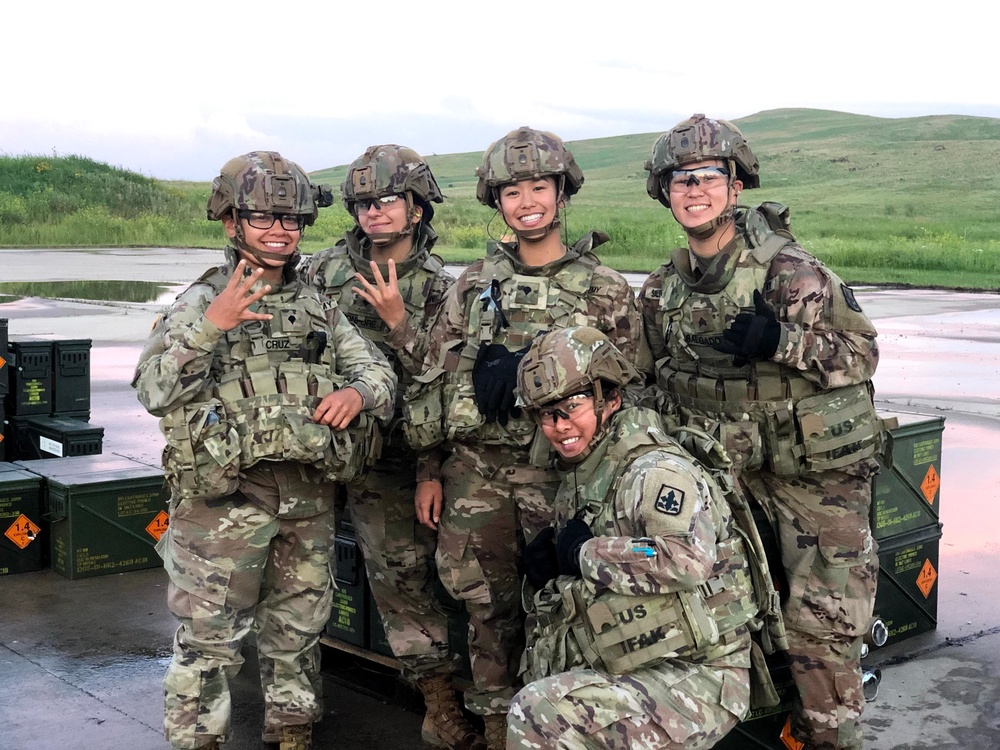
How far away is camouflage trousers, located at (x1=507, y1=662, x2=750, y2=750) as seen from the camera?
3.37 meters

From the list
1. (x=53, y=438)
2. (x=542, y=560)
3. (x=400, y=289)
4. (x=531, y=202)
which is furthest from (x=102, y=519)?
(x=542, y=560)

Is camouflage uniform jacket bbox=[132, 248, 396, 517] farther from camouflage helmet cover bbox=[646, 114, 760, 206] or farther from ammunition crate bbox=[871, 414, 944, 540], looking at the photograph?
ammunition crate bbox=[871, 414, 944, 540]

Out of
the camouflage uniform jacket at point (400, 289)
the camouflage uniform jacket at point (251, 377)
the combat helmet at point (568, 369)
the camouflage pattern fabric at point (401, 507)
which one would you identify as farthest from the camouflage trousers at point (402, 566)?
the combat helmet at point (568, 369)

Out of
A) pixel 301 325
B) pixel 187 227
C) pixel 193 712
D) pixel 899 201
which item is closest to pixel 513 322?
pixel 301 325

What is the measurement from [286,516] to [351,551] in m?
0.93

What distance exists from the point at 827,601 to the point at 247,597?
1995mm

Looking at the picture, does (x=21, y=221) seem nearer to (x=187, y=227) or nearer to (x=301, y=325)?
(x=187, y=227)

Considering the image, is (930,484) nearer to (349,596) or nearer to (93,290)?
(349,596)

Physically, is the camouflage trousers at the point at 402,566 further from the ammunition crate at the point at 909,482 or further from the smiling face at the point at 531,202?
the ammunition crate at the point at 909,482

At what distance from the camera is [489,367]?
4.30 m

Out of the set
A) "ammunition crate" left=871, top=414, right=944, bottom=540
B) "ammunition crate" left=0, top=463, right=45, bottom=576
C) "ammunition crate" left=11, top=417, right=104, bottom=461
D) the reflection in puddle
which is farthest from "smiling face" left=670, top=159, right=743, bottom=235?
the reflection in puddle

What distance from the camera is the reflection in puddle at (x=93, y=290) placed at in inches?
841

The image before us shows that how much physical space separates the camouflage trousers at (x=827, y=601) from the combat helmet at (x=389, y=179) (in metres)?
1.90

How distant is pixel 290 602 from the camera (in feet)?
14.6
